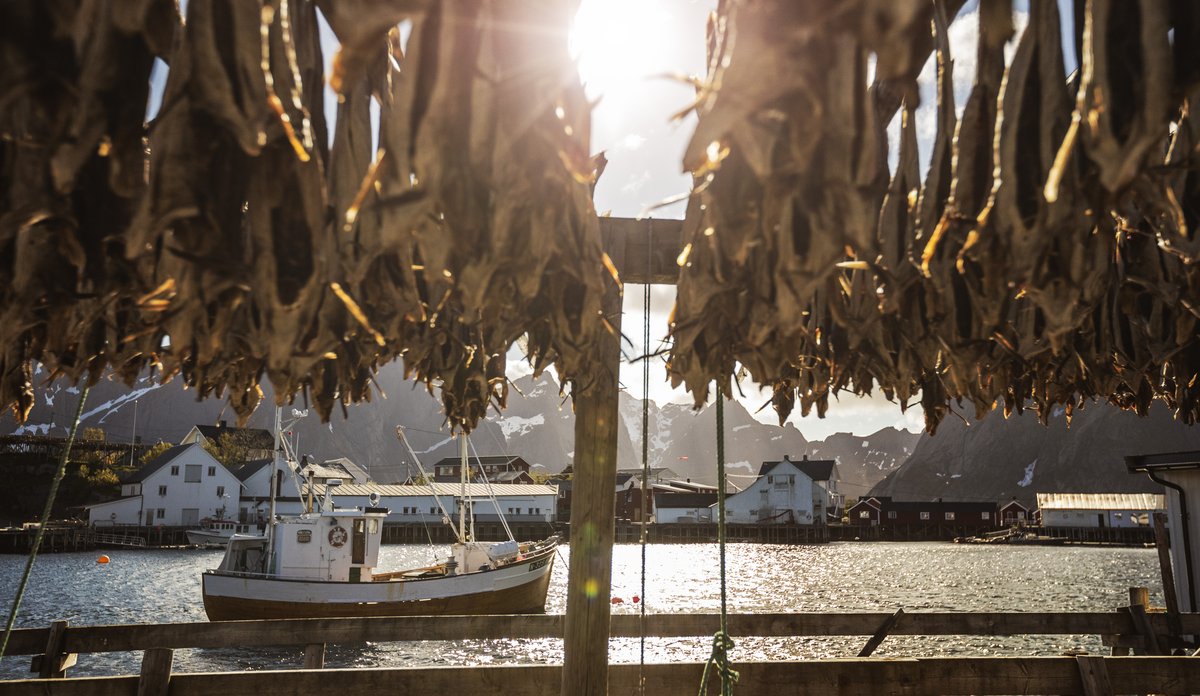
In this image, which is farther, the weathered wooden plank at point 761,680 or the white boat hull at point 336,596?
the white boat hull at point 336,596

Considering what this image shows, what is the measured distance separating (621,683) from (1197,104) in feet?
14.2

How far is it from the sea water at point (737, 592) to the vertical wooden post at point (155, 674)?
705 centimetres

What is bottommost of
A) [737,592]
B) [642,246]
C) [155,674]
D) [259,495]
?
[737,592]

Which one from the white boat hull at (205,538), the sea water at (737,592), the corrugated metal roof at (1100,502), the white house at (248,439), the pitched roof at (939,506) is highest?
the white house at (248,439)

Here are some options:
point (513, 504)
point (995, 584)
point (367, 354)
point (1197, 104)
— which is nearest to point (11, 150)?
point (367, 354)

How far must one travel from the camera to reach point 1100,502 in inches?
3883

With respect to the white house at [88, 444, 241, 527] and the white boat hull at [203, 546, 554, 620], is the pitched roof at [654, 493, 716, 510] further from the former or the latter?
the white boat hull at [203, 546, 554, 620]

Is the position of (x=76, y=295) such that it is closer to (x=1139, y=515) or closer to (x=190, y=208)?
(x=190, y=208)

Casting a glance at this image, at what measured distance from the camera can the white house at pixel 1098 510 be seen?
3807 inches

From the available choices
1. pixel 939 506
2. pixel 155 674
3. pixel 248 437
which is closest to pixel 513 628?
pixel 155 674

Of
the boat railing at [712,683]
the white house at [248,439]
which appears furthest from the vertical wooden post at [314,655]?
the white house at [248,439]

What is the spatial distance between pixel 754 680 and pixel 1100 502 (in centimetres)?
11554

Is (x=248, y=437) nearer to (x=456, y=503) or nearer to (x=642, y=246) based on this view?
(x=456, y=503)

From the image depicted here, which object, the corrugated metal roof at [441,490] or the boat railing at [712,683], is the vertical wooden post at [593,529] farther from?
the corrugated metal roof at [441,490]
